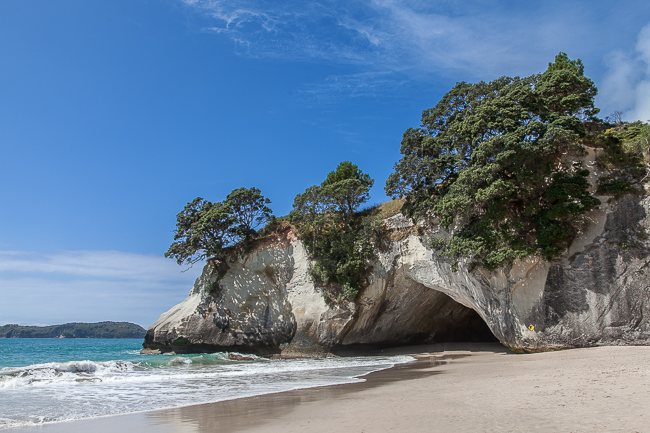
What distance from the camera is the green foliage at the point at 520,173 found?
1440cm

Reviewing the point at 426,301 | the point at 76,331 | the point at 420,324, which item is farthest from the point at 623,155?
the point at 76,331

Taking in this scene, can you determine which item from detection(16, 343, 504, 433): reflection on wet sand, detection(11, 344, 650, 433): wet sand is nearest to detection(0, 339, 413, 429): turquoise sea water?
detection(16, 343, 504, 433): reflection on wet sand

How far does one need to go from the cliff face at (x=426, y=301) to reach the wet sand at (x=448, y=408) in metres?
4.23

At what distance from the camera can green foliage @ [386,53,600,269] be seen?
14398 mm

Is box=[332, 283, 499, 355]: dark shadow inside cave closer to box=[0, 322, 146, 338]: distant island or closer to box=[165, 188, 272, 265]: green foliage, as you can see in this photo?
box=[165, 188, 272, 265]: green foliage

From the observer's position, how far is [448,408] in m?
6.10

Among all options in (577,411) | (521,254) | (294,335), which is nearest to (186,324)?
(294,335)

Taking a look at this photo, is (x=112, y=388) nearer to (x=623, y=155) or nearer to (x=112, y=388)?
(x=112, y=388)

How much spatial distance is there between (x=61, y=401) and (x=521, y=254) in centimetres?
1521

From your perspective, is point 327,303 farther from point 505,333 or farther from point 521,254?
point 521,254

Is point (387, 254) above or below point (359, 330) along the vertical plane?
above

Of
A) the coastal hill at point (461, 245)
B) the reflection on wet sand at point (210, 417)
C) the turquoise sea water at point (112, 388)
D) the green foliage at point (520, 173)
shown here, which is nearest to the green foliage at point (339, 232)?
the coastal hill at point (461, 245)

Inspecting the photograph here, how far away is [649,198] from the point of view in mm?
13805

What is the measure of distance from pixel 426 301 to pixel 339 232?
6861 millimetres
